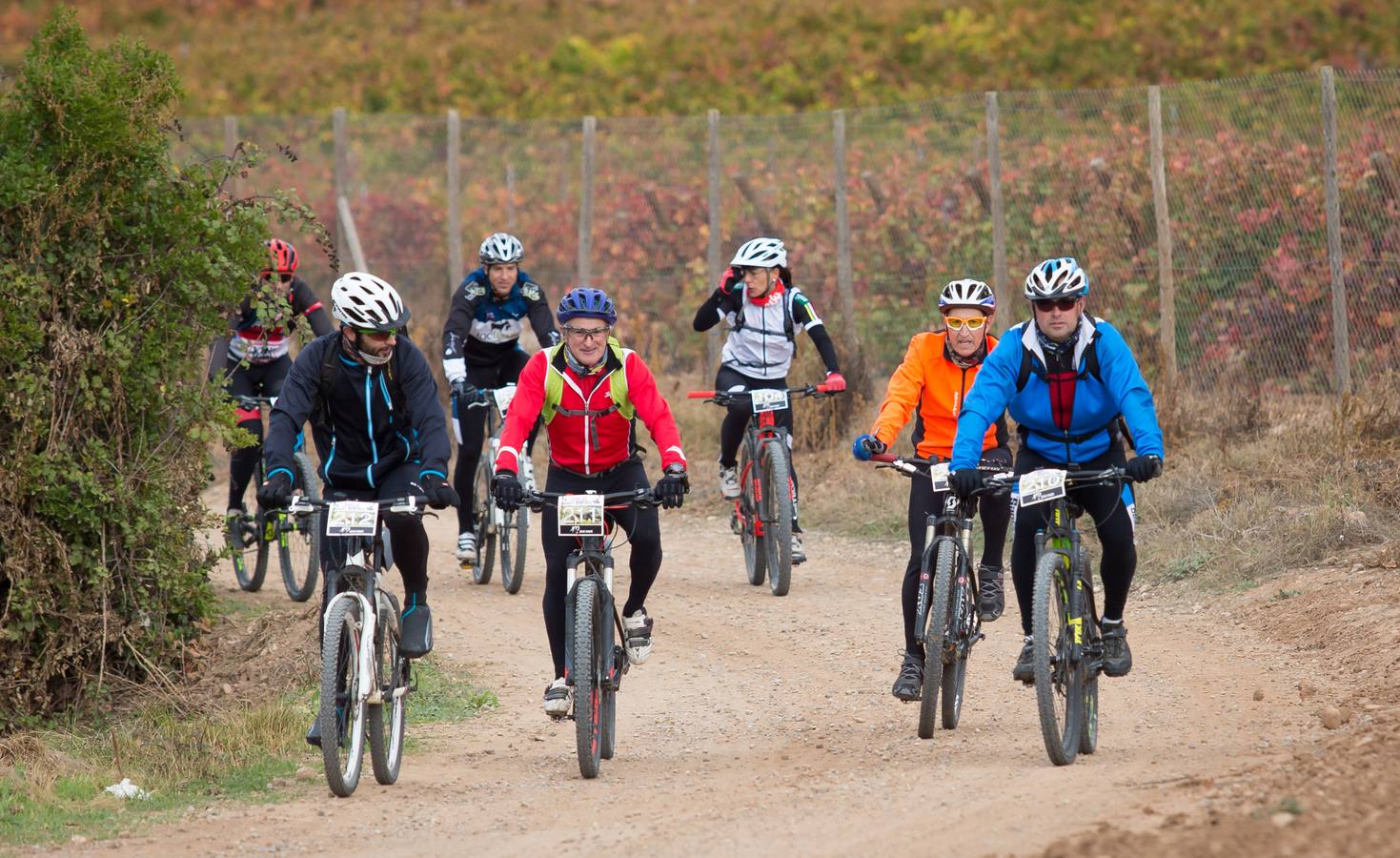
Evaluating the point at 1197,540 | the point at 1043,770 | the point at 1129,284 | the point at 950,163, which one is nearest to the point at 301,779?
the point at 1043,770

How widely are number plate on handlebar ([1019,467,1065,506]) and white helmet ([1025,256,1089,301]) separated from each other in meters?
0.73

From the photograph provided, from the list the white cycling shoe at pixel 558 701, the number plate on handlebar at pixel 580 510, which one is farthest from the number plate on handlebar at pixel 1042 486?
the white cycling shoe at pixel 558 701

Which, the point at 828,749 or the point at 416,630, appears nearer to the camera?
the point at 416,630

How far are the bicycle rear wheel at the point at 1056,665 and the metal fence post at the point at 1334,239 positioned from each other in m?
7.19

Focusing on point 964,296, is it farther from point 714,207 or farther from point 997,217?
point 714,207

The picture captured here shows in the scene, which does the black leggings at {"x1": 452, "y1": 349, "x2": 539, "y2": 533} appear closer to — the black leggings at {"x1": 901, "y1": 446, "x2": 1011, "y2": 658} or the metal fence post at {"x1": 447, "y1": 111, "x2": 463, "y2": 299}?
the black leggings at {"x1": 901, "y1": 446, "x2": 1011, "y2": 658}

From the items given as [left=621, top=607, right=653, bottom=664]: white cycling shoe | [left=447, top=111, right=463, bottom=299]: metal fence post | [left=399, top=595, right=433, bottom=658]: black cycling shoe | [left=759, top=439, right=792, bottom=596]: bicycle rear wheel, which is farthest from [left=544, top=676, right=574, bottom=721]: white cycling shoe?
[left=447, top=111, right=463, bottom=299]: metal fence post

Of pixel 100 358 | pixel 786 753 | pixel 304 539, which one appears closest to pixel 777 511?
pixel 304 539

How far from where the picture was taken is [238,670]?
937 centimetres

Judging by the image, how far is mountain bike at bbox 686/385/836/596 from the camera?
36.1ft

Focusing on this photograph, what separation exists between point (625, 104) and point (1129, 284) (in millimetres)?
18987

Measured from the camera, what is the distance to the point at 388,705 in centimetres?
722

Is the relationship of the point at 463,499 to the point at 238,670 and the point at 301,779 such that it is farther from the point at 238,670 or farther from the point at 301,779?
the point at 301,779

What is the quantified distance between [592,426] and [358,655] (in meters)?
1.48
